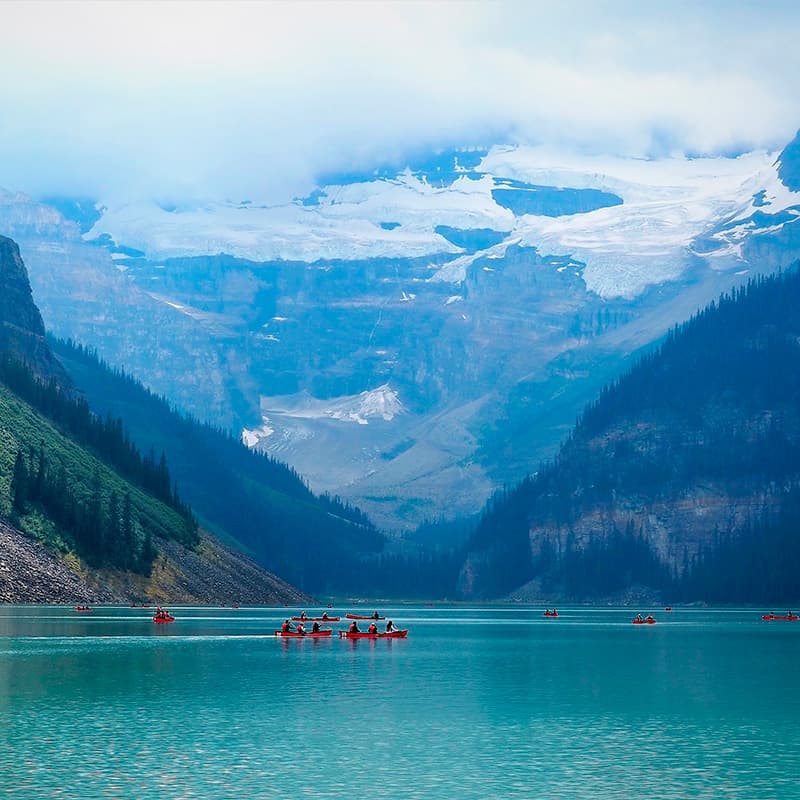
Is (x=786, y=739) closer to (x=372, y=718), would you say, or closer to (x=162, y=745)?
(x=372, y=718)

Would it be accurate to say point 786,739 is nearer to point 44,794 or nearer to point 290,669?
point 44,794

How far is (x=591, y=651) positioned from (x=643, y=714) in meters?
73.3

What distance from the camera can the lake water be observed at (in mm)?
80125

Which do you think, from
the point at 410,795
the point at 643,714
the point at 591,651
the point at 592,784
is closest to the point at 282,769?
the point at 410,795

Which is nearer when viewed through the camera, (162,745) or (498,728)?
(162,745)

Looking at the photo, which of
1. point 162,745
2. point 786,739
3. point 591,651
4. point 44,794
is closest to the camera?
point 44,794

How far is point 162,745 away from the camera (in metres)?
90.3

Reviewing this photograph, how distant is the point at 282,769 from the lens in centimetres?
8356

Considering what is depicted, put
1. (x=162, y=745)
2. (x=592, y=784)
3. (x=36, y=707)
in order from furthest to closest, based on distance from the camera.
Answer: (x=36, y=707) → (x=162, y=745) → (x=592, y=784)

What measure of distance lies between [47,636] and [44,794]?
10055 cm

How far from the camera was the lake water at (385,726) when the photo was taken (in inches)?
3155

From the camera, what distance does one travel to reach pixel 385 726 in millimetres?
101125

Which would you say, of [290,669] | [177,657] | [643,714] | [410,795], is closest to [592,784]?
[410,795]

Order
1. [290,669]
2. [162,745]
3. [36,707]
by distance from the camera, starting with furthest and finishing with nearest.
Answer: [290,669]
[36,707]
[162,745]
